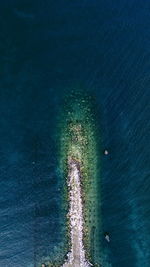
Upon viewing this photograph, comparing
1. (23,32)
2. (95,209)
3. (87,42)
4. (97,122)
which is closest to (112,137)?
(97,122)

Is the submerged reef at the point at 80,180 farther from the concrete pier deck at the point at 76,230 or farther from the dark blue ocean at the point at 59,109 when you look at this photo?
the dark blue ocean at the point at 59,109

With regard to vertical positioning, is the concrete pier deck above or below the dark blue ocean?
below

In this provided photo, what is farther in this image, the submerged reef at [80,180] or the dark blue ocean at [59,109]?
the submerged reef at [80,180]

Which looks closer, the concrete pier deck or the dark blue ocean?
the dark blue ocean

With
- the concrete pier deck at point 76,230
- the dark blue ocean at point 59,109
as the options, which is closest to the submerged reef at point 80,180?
the concrete pier deck at point 76,230

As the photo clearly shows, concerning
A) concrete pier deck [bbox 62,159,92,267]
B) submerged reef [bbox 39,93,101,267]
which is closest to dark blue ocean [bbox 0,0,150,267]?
submerged reef [bbox 39,93,101,267]

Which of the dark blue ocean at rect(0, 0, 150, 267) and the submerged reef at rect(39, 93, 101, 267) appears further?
the submerged reef at rect(39, 93, 101, 267)

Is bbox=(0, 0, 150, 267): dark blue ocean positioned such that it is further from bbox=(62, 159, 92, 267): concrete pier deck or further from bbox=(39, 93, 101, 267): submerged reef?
bbox=(62, 159, 92, 267): concrete pier deck

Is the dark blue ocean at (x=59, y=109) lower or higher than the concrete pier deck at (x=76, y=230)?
higher
